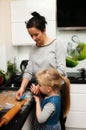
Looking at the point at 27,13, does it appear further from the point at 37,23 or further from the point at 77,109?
the point at 77,109

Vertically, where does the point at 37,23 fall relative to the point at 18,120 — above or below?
above

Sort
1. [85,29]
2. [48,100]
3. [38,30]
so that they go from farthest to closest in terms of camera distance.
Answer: [85,29]
[38,30]
[48,100]

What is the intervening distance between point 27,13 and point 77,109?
138 centimetres

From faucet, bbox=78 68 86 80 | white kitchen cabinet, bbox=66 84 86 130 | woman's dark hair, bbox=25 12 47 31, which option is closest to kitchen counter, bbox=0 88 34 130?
woman's dark hair, bbox=25 12 47 31

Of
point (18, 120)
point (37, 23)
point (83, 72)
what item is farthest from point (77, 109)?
point (18, 120)

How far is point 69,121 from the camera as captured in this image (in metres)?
2.91

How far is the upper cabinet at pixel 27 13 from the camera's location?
276 centimetres

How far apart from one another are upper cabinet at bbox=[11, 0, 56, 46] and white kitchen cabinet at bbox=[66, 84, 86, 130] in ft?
2.42

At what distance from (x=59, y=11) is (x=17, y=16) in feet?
1.81

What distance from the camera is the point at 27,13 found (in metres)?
2.80

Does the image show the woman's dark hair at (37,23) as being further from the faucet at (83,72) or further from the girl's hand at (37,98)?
the faucet at (83,72)

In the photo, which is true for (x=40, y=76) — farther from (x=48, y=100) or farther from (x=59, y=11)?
(x=59, y=11)

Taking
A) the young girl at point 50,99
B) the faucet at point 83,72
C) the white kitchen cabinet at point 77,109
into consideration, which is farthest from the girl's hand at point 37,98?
the faucet at point 83,72

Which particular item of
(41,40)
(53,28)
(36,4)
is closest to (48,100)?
(41,40)
